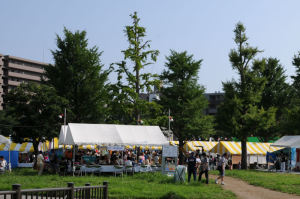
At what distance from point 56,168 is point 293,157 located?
2188 centimetres

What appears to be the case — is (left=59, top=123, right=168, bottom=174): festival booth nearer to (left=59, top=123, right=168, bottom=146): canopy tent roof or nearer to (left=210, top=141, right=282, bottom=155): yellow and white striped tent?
(left=59, top=123, right=168, bottom=146): canopy tent roof

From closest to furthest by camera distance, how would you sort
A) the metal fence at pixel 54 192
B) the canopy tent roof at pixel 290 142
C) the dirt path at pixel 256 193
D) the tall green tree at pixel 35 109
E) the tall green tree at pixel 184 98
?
1. the metal fence at pixel 54 192
2. the dirt path at pixel 256 193
3. the canopy tent roof at pixel 290 142
4. the tall green tree at pixel 35 109
5. the tall green tree at pixel 184 98

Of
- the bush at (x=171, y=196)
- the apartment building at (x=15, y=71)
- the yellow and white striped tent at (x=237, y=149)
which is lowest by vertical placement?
the bush at (x=171, y=196)

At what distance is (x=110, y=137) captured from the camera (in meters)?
27.8

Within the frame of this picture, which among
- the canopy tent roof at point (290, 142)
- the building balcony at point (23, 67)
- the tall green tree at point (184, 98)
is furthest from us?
the building balcony at point (23, 67)

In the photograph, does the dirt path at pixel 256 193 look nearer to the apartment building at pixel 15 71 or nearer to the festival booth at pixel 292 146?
the festival booth at pixel 292 146

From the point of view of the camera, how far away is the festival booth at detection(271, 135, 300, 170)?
120 feet

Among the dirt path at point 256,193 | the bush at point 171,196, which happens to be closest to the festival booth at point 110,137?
the dirt path at point 256,193

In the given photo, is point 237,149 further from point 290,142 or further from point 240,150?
point 290,142

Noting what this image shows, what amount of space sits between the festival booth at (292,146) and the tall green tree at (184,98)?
50.2 ft

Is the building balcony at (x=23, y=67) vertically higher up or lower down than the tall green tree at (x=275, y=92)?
higher up

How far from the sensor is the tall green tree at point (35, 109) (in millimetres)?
41531

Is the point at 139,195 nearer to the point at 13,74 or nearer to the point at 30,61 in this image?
the point at 13,74

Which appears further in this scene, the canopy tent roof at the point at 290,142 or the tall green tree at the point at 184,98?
the tall green tree at the point at 184,98
